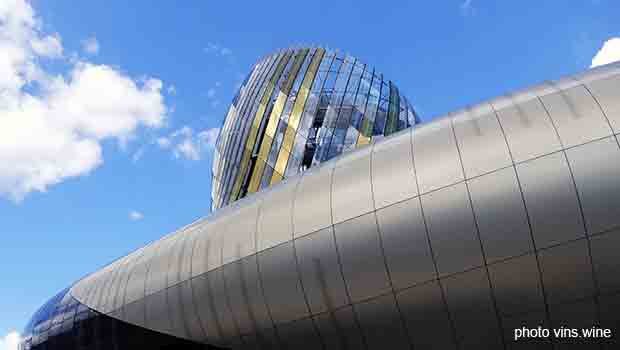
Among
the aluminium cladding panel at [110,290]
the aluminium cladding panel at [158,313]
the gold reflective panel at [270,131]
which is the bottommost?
the aluminium cladding panel at [158,313]

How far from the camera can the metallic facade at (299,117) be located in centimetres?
3750

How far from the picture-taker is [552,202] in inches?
388

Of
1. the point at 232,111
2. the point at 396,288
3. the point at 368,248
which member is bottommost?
the point at 396,288

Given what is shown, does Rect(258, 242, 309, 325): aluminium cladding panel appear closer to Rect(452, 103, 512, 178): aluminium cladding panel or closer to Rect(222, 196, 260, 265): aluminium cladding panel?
Rect(222, 196, 260, 265): aluminium cladding panel

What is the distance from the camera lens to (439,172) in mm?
11117

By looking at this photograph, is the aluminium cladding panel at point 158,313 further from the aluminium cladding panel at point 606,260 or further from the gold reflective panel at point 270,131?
the gold reflective panel at point 270,131

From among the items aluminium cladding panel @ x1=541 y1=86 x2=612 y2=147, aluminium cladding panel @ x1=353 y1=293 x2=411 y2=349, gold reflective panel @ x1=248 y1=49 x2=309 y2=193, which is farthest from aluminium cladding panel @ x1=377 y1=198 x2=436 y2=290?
gold reflective panel @ x1=248 y1=49 x2=309 y2=193

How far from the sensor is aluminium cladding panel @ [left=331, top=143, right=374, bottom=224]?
38.8ft

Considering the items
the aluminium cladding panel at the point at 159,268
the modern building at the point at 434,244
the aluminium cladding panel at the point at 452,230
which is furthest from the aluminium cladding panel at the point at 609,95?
the aluminium cladding panel at the point at 159,268

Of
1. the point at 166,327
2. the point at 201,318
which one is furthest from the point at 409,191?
the point at 166,327

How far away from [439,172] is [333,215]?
274 centimetres

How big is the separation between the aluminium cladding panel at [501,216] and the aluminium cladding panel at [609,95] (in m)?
2.15

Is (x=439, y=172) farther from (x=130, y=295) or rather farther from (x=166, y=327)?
(x=130, y=295)

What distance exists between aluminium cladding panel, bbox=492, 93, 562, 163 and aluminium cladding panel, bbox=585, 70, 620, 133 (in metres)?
1.04
